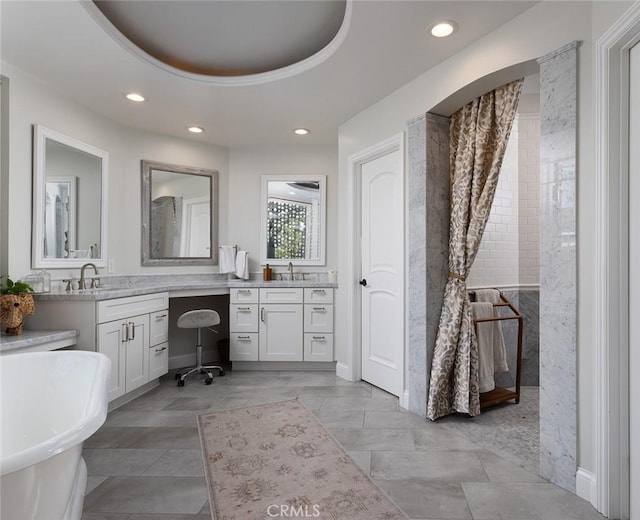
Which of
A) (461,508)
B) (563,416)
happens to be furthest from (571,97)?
(461,508)

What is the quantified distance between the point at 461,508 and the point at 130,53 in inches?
128

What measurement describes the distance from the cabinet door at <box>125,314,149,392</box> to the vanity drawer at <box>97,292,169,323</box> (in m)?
0.07

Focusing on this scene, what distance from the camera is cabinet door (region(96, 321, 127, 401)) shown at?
2.89 m

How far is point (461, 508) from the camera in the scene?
1.75 metres

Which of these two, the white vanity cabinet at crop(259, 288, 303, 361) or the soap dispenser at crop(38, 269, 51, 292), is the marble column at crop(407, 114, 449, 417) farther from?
the soap dispenser at crop(38, 269, 51, 292)

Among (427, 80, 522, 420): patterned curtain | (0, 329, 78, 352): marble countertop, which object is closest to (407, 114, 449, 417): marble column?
(427, 80, 522, 420): patterned curtain

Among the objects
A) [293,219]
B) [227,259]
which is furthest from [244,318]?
[293,219]

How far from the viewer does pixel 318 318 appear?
409cm

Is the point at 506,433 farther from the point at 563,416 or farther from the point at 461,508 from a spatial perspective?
the point at 461,508

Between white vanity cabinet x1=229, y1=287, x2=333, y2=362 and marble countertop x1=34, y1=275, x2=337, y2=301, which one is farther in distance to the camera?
white vanity cabinet x1=229, y1=287, x2=333, y2=362

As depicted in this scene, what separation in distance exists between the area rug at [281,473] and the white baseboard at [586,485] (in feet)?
2.83

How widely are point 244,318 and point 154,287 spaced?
1.01 m

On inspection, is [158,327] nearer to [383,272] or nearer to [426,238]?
[383,272]

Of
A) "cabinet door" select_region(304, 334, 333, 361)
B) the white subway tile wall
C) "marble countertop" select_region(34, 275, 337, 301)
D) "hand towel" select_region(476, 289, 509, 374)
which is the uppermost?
the white subway tile wall
